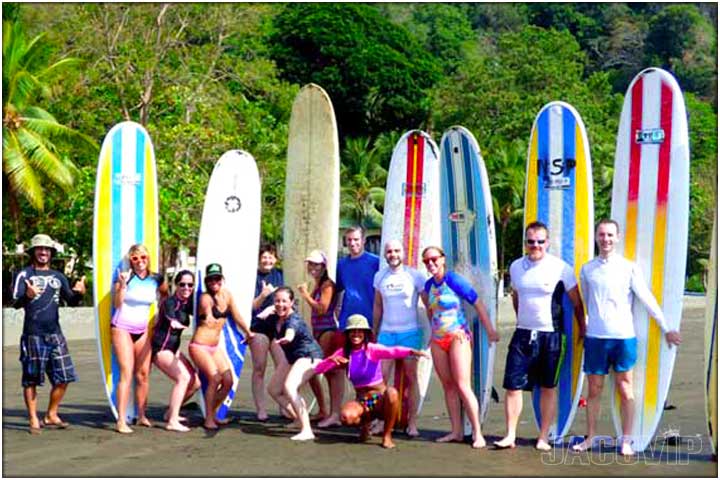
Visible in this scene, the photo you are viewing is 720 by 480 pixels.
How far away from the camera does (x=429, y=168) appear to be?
895 cm

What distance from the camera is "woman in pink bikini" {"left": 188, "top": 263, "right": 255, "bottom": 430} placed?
8.24 m

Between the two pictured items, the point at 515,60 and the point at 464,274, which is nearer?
the point at 464,274

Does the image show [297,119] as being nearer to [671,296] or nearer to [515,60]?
[671,296]

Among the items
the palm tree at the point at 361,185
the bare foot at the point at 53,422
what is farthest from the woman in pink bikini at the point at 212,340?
the palm tree at the point at 361,185

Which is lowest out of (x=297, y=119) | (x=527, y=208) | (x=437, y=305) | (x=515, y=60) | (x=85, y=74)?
→ (x=437, y=305)

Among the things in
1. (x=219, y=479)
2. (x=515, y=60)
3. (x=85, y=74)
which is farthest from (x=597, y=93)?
(x=219, y=479)

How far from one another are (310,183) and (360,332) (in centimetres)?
200

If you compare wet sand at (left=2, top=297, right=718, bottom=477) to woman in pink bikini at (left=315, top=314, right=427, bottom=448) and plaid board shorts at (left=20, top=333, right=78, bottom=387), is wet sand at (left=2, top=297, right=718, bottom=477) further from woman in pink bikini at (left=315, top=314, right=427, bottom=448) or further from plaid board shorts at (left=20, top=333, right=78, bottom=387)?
plaid board shorts at (left=20, top=333, right=78, bottom=387)

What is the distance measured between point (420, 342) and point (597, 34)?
69860 mm

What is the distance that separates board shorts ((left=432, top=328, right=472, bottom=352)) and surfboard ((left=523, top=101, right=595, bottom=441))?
71cm

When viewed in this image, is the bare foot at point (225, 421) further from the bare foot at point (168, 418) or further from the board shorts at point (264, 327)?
the board shorts at point (264, 327)

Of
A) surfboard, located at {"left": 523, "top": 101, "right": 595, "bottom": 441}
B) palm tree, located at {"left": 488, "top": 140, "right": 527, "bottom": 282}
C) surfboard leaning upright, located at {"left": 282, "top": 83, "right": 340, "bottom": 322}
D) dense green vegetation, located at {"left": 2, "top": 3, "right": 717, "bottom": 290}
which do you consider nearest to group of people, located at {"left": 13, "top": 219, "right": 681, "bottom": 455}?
surfboard, located at {"left": 523, "top": 101, "right": 595, "bottom": 441}

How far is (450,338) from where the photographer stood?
760 centimetres

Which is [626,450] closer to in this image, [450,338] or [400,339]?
[450,338]
